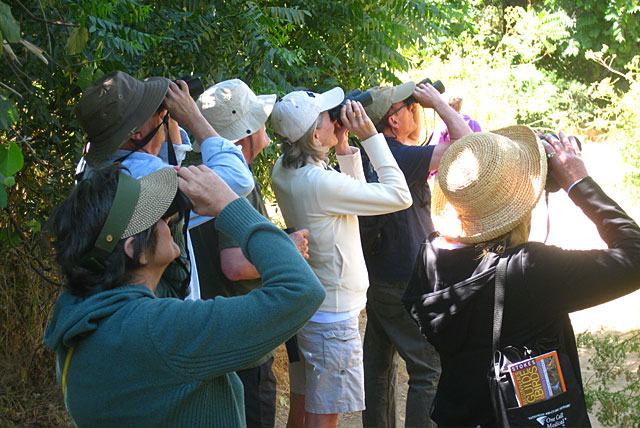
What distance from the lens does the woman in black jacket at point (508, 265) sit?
2012 millimetres

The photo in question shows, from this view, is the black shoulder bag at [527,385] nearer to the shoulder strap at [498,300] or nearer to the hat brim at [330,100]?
the shoulder strap at [498,300]

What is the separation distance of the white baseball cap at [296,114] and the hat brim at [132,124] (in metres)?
0.77

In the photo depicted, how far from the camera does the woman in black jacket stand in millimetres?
2012

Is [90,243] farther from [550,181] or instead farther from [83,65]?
[83,65]

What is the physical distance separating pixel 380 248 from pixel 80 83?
168 centimetres

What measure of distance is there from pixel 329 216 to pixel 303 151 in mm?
333

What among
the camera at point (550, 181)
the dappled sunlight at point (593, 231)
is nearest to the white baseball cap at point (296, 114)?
the camera at point (550, 181)

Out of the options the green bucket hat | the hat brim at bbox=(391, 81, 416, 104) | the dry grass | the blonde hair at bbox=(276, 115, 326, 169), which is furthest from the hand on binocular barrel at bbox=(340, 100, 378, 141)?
the dry grass

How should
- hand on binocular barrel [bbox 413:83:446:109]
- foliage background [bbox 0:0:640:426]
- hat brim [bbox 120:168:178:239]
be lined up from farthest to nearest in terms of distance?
hand on binocular barrel [bbox 413:83:446:109] < foliage background [bbox 0:0:640:426] < hat brim [bbox 120:168:178:239]

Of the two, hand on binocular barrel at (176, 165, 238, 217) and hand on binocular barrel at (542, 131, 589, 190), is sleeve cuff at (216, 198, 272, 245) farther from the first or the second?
hand on binocular barrel at (542, 131, 589, 190)

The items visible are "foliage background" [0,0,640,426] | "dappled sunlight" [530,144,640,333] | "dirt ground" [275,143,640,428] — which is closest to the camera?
"foliage background" [0,0,640,426]

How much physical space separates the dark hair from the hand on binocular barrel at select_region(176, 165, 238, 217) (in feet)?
0.41

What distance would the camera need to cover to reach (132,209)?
1534 mm

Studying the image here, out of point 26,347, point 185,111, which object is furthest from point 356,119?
point 26,347
